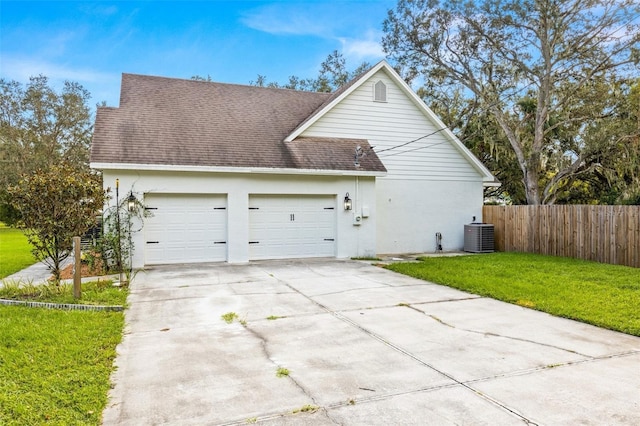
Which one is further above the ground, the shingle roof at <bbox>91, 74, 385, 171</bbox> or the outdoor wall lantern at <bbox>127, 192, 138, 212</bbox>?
the shingle roof at <bbox>91, 74, 385, 171</bbox>

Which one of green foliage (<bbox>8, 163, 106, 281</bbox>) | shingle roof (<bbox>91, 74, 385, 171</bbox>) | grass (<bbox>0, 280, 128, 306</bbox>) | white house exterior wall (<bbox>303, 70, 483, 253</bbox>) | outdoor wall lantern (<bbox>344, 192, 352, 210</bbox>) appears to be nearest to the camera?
grass (<bbox>0, 280, 128, 306</bbox>)

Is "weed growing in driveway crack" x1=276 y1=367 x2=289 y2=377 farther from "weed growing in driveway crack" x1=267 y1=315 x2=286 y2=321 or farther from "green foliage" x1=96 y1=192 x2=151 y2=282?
"green foliage" x1=96 y1=192 x2=151 y2=282

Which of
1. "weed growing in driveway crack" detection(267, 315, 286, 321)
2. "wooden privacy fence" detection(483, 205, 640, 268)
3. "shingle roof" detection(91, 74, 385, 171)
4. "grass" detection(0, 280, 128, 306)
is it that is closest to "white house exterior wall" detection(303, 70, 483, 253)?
"shingle roof" detection(91, 74, 385, 171)

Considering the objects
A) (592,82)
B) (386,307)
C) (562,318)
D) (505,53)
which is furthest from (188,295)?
(592,82)

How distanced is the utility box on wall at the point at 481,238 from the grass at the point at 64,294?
10.3 meters

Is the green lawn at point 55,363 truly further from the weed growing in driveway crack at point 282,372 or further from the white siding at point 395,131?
the white siding at point 395,131

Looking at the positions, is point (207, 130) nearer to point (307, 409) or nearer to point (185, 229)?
point (185, 229)

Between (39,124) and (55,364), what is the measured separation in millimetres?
32573

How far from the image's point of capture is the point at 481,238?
13570 mm

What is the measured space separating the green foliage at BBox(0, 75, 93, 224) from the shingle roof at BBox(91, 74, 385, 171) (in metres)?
20.4

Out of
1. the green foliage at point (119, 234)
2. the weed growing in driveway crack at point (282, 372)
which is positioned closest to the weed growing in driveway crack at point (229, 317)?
the weed growing in driveway crack at point (282, 372)

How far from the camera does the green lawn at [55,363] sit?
3.11 m

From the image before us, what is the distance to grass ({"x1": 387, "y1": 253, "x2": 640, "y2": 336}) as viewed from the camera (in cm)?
600

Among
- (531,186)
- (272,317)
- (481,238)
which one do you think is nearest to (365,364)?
(272,317)
